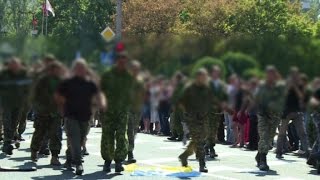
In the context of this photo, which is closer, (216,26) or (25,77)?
(25,77)

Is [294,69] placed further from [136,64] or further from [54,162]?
[54,162]

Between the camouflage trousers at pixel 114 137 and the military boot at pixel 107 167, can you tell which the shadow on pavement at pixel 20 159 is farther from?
the camouflage trousers at pixel 114 137

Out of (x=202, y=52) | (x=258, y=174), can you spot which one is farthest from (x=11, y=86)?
(x=258, y=174)

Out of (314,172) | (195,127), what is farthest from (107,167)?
(195,127)

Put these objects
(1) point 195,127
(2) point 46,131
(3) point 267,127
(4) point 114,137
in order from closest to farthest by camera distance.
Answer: (1) point 195,127 < (3) point 267,127 < (2) point 46,131 < (4) point 114,137

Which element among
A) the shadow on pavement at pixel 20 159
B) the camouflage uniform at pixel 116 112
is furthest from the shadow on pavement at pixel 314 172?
the shadow on pavement at pixel 20 159

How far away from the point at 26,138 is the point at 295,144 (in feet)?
20.1

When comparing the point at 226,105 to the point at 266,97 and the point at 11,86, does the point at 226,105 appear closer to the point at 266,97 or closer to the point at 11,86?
the point at 266,97

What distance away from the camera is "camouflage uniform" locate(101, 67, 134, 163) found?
162 inches

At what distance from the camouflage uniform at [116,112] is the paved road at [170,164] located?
0.48 metres

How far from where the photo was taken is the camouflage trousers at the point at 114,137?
27.3 feet

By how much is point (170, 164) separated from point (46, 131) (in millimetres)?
3729

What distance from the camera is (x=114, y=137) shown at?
30.6 feet

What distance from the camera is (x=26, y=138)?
623 inches
